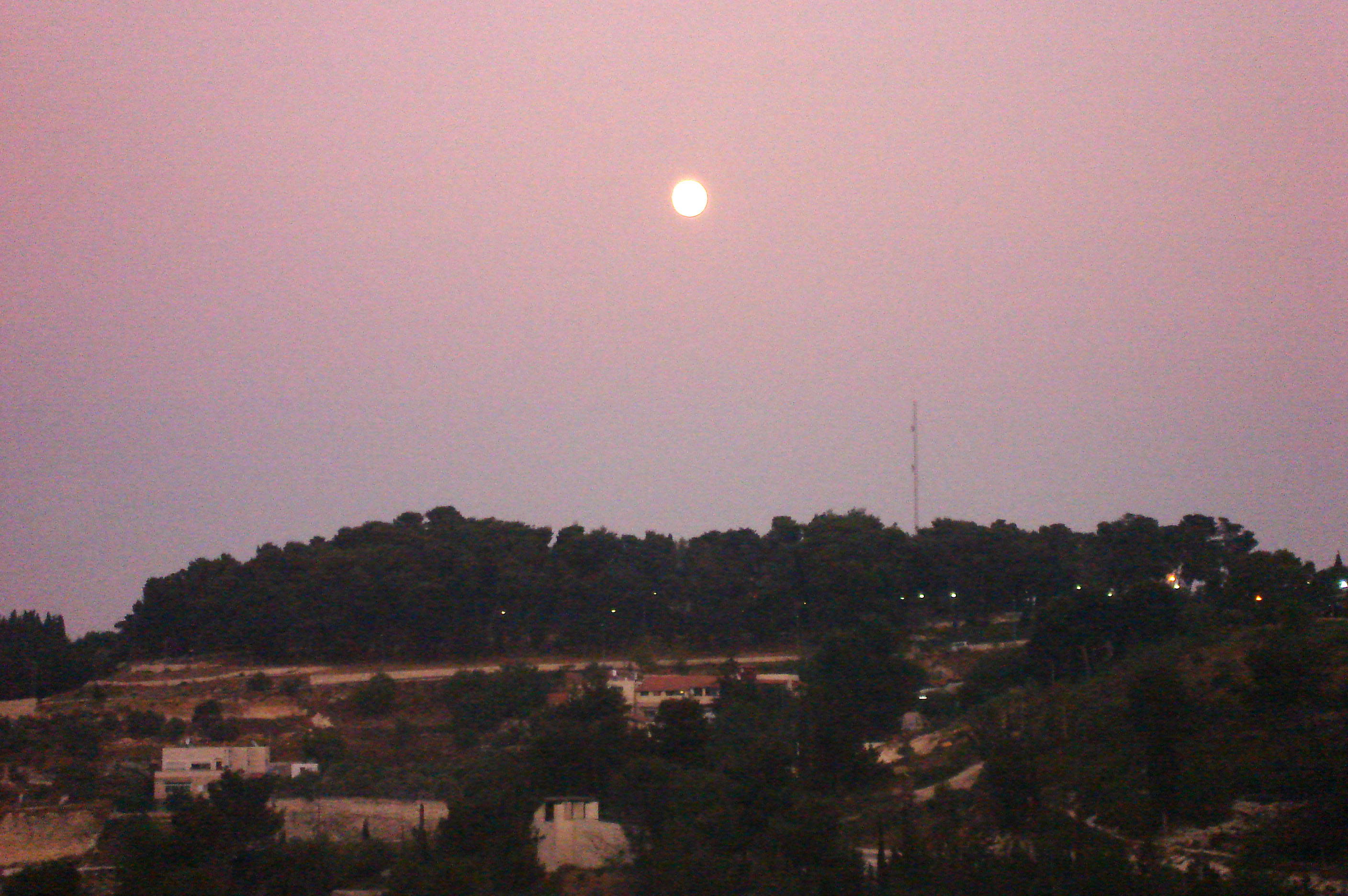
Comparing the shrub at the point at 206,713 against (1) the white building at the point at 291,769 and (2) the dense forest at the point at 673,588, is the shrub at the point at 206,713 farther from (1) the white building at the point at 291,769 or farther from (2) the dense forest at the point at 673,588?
(2) the dense forest at the point at 673,588

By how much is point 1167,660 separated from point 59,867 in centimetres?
2202

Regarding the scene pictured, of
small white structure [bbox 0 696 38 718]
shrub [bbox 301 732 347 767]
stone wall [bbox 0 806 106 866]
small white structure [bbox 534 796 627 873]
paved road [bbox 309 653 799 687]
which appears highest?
paved road [bbox 309 653 799 687]

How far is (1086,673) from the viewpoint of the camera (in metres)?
36.3

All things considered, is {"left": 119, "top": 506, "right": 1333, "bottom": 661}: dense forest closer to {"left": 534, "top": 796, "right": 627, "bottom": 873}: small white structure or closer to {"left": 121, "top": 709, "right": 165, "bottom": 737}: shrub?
{"left": 121, "top": 709, "right": 165, "bottom": 737}: shrub

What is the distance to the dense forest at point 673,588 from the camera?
172 feet

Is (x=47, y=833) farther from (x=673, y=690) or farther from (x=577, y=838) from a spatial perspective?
(x=673, y=690)

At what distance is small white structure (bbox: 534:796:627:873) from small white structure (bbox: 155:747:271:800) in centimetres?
1165

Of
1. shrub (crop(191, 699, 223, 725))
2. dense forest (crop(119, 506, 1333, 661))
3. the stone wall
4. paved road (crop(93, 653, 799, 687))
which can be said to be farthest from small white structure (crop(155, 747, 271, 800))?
dense forest (crop(119, 506, 1333, 661))

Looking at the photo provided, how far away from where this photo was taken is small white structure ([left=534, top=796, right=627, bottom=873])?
27.6 meters

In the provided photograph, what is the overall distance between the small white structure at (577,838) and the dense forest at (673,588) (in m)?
23.3

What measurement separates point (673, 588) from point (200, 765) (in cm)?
2204

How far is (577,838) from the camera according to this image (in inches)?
1102

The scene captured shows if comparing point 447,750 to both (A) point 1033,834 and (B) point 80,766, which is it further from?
(A) point 1033,834

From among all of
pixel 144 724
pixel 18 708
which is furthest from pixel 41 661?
pixel 144 724
